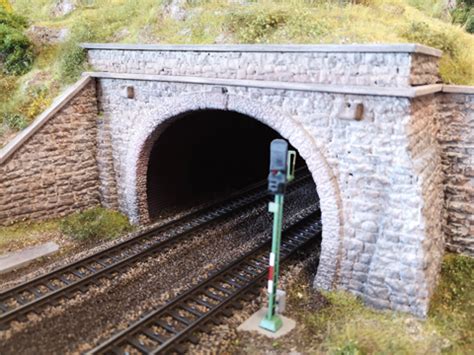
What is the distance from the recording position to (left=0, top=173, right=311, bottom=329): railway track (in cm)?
858

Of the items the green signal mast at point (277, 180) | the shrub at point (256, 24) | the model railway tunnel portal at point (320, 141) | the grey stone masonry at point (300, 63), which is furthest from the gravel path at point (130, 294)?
the shrub at point (256, 24)

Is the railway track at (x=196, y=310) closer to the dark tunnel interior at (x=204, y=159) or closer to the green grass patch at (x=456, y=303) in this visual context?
the green grass patch at (x=456, y=303)

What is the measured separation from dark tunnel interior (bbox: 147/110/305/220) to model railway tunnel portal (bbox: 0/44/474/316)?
0.35 ft

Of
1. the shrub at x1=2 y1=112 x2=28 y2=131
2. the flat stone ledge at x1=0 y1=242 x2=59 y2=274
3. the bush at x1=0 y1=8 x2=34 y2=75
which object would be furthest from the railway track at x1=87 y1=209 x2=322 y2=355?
the bush at x1=0 y1=8 x2=34 y2=75

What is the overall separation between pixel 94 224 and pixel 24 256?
202 centimetres

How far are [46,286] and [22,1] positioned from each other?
611 inches

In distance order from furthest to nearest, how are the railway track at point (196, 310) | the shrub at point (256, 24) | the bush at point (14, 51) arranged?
1. the bush at point (14, 51)
2. the shrub at point (256, 24)
3. the railway track at point (196, 310)

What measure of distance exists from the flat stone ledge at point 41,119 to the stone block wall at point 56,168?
3.9 inches

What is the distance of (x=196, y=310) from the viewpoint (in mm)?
8508

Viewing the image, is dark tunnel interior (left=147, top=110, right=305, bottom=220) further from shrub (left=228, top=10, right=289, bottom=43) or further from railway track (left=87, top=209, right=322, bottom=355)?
railway track (left=87, top=209, right=322, bottom=355)

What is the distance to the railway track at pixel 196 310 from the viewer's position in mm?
7449

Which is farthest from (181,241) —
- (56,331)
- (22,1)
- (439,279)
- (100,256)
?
(22,1)

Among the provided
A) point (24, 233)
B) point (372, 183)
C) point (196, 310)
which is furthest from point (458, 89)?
point (24, 233)

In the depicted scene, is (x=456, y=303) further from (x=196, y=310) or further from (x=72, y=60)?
(x=72, y=60)
